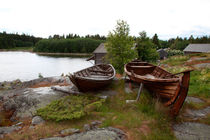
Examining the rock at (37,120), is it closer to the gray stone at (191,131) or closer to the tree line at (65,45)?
the gray stone at (191,131)

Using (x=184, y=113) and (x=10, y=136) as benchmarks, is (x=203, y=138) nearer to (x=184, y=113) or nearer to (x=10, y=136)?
(x=184, y=113)

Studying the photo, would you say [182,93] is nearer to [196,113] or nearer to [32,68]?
[196,113]

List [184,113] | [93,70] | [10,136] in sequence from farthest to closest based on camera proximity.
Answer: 1. [93,70]
2. [184,113]
3. [10,136]

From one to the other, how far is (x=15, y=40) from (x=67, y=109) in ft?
506

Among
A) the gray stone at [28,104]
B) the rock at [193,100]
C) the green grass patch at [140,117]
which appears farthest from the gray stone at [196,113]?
the gray stone at [28,104]

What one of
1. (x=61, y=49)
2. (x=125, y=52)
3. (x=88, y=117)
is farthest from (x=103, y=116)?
(x=61, y=49)

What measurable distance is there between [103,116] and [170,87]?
2.84 m

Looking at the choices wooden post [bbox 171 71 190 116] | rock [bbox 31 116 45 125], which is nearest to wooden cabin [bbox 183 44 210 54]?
wooden post [bbox 171 71 190 116]

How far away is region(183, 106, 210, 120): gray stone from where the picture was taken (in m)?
5.29

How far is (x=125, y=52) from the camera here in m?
16.0

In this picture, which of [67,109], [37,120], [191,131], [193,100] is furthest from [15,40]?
[191,131]

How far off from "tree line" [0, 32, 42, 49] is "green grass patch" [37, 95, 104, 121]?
132832mm

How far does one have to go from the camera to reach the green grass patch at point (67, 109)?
479 centimetres

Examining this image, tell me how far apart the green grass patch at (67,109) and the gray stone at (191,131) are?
2994mm
